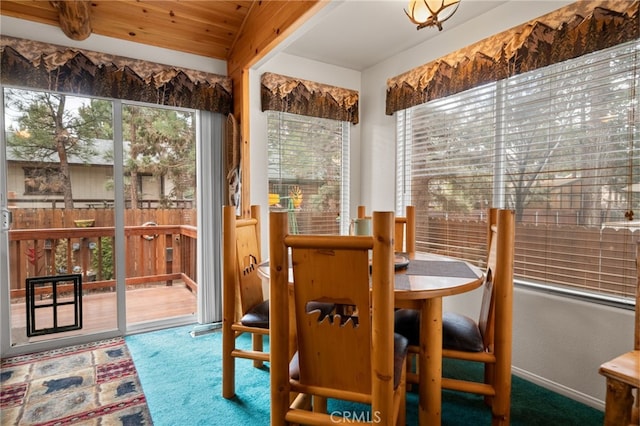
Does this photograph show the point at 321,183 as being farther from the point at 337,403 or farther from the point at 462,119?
the point at 337,403

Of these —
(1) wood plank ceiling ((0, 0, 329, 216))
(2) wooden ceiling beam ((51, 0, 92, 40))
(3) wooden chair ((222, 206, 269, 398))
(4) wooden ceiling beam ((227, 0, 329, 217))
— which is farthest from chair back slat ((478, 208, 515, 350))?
(2) wooden ceiling beam ((51, 0, 92, 40))

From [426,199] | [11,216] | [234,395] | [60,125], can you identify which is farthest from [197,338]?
[426,199]

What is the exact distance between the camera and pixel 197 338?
283 centimetres

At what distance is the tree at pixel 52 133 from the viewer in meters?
2.51

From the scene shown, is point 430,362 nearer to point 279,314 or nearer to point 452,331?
point 452,331

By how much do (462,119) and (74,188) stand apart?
320 centimetres

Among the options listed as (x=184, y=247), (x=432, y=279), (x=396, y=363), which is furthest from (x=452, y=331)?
(x=184, y=247)

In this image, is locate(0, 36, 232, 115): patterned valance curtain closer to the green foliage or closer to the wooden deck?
the green foliage

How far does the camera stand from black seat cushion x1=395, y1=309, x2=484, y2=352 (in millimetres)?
1657

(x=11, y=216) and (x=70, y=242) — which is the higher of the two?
(x=11, y=216)

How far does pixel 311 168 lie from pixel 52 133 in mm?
2183

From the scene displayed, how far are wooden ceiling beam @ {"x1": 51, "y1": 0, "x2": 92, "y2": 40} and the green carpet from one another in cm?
242

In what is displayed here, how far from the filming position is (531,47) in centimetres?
214

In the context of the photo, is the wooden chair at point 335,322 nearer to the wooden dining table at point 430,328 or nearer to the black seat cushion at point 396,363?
the black seat cushion at point 396,363
